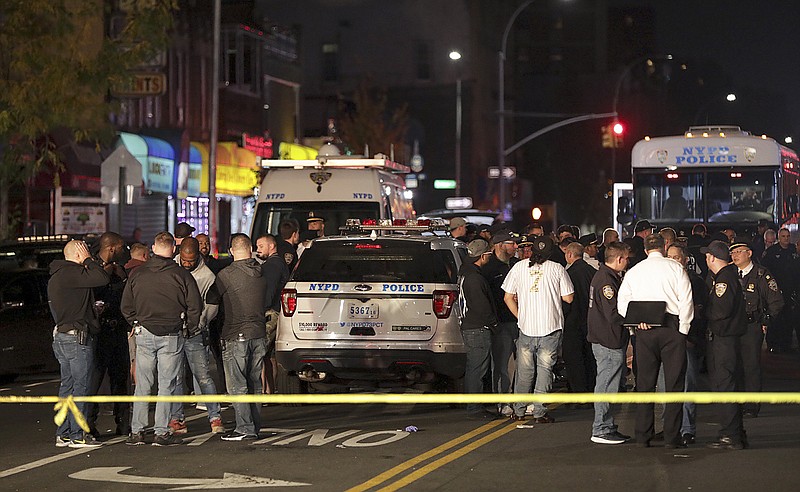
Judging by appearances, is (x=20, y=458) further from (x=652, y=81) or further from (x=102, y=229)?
(x=652, y=81)

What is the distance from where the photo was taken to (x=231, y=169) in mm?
43656

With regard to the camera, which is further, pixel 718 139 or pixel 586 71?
pixel 586 71

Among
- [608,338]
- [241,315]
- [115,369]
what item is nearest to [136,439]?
[115,369]

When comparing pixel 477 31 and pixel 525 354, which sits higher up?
pixel 477 31

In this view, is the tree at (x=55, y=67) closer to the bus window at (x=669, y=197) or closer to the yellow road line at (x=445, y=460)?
the bus window at (x=669, y=197)

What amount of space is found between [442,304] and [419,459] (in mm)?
2738

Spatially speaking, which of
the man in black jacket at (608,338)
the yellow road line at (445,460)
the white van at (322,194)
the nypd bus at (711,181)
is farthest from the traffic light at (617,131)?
the man in black jacket at (608,338)

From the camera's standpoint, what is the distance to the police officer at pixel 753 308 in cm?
1325

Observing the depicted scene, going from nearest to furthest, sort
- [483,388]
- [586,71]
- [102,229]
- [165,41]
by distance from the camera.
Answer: [483,388] < [165,41] < [102,229] < [586,71]

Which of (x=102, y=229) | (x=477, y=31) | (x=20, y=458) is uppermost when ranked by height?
(x=477, y=31)

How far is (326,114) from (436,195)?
Answer: 7278mm

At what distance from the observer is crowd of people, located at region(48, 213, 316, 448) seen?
39.8ft

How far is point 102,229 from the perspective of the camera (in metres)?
34.7

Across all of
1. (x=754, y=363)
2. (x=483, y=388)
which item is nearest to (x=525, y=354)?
(x=483, y=388)
